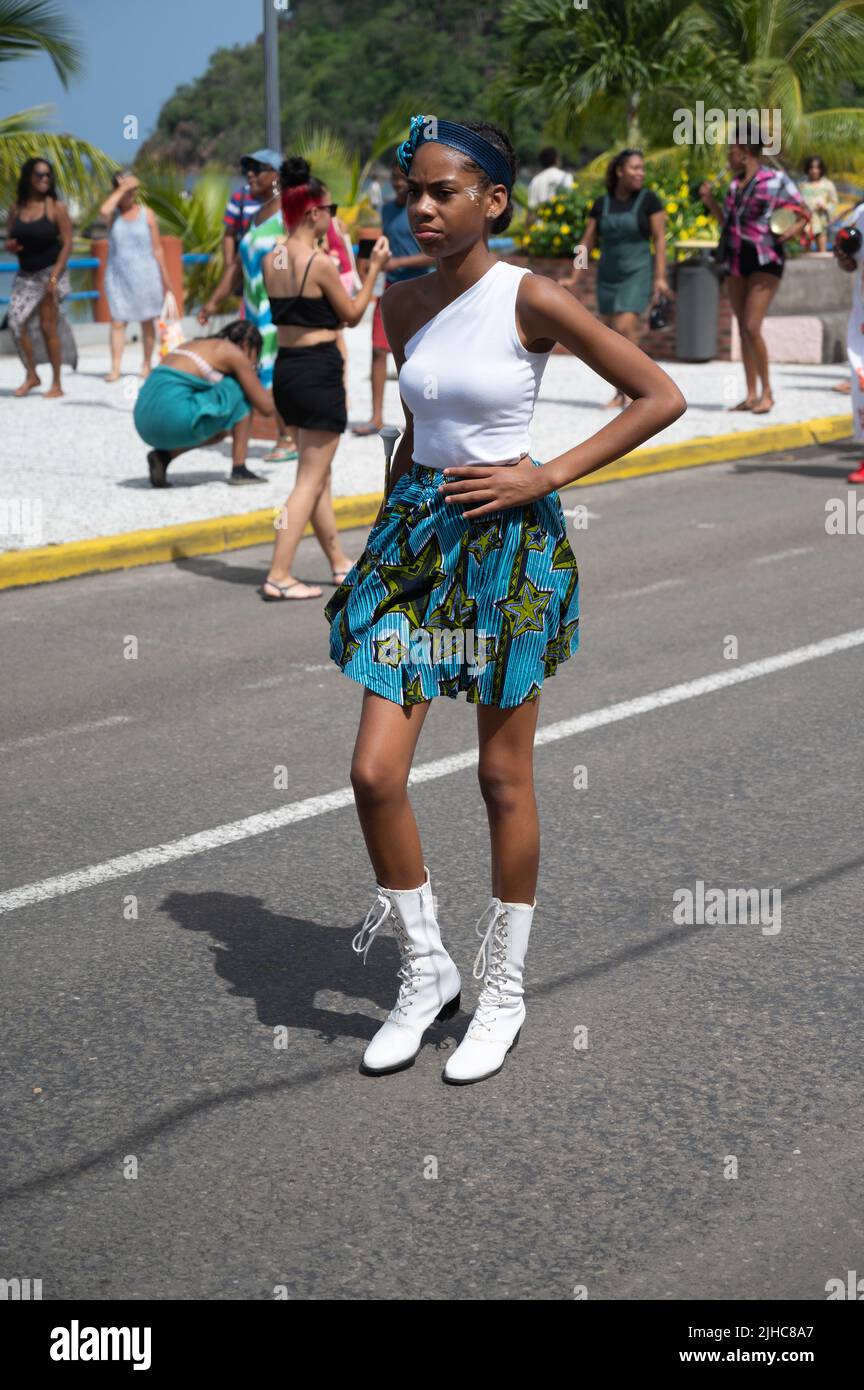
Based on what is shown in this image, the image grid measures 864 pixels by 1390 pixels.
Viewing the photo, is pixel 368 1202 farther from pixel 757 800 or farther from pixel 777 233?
pixel 777 233

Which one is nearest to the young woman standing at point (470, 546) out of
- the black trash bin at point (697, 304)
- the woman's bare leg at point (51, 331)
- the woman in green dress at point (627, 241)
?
the woman in green dress at point (627, 241)

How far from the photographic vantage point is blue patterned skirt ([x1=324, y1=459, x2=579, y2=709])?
12.3 ft

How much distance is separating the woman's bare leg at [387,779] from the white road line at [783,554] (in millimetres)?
6079

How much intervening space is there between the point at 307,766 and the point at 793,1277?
3294mm

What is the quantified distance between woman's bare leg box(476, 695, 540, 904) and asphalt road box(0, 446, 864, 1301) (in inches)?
15.7

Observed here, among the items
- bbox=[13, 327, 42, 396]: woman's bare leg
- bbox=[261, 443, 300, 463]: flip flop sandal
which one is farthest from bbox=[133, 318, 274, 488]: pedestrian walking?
bbox=[13, 327, 42, 396]: woman's bare leg

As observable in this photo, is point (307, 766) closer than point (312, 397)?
Yes

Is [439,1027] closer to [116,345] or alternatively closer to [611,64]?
[116,345]

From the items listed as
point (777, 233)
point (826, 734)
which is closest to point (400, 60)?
point (777, 233)

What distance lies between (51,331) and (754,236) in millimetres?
5882

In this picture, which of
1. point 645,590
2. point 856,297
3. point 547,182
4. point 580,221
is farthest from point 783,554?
point 547,182

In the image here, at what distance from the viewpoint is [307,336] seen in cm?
857

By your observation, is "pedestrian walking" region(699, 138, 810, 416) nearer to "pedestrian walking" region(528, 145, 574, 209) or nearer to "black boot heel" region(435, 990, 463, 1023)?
"pedestrian walking" region(528, 145, 574, 209)

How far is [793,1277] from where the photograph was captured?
311 centimetres
